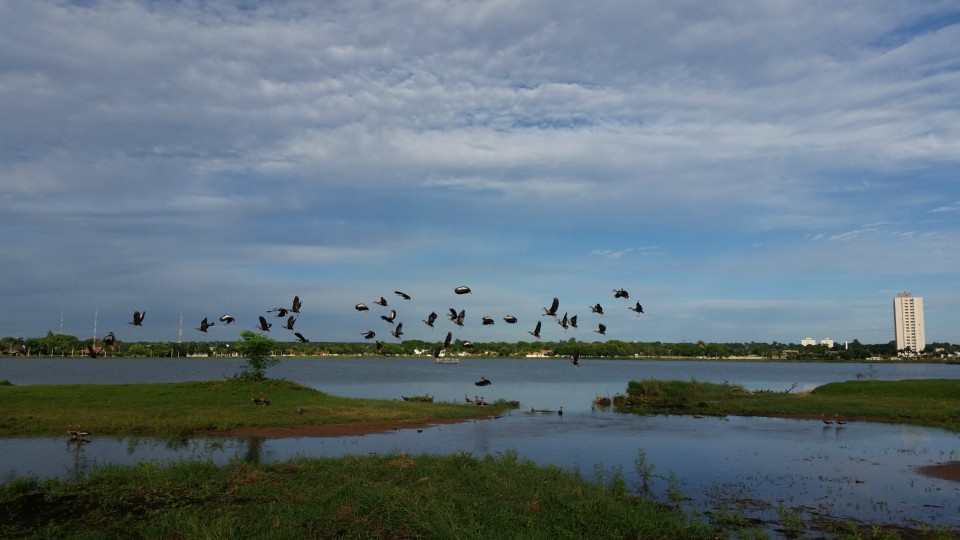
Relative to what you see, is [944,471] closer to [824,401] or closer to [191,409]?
[824,401]

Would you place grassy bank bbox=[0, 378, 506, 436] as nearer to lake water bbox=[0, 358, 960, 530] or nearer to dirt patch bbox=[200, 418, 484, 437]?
dirt patch bbox=[200, 418, 484, 437]

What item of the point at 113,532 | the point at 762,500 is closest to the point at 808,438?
the point at 762,500

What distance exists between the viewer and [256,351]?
1815 inches

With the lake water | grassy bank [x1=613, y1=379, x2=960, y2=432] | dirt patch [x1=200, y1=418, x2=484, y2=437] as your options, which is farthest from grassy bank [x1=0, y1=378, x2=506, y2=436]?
grassy bank [x1=613, y1=379, x2=960, y2=432]

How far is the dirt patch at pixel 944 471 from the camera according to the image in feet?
77.5

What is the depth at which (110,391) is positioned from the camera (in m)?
40.7

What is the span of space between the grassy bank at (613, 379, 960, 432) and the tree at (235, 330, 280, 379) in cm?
2823

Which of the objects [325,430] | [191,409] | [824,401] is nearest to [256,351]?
[191,409]

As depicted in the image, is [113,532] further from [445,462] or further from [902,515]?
[902,515]

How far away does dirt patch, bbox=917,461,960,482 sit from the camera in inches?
930

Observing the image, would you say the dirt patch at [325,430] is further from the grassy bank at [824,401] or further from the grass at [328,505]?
the grassy bank at [824,401]

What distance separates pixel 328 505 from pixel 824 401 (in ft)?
160

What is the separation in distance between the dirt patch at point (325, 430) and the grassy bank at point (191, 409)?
16.4 inches

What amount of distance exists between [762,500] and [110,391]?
1540 inches
